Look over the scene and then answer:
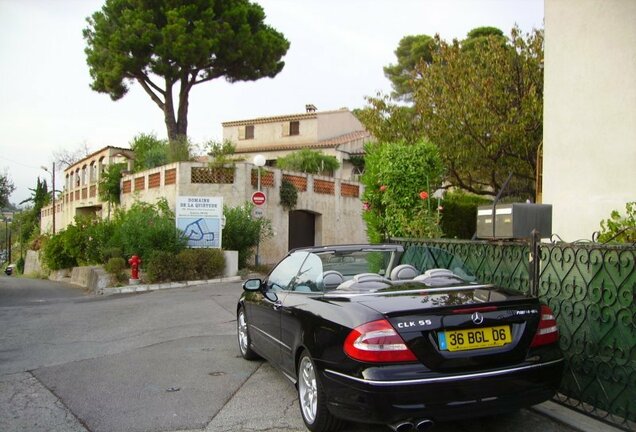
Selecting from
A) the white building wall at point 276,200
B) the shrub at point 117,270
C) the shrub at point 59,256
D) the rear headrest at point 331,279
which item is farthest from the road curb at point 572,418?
the shrub at point 59,256

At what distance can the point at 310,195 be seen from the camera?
24250 millimetres

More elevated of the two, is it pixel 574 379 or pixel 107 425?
pixel 574 379

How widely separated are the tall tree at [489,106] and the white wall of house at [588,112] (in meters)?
7.67

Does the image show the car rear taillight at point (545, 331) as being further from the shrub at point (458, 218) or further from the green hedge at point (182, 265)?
the shrub at point (458, 218)

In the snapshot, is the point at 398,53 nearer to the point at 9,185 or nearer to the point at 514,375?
the point at 9,185

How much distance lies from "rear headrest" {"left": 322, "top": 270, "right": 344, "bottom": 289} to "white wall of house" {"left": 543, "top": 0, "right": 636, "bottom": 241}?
213 inches

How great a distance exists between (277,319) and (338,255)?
0.81 meters

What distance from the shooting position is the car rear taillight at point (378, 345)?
349 cm

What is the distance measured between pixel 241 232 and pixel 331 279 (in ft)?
49.3

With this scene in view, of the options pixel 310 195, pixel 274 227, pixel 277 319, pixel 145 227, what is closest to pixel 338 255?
pixel 277 319

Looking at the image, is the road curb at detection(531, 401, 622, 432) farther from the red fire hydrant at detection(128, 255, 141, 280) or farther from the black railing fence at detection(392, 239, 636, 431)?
the red fire hydrant at detection(128, 255, 141, 280)

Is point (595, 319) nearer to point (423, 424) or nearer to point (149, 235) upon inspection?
point (423, 424)

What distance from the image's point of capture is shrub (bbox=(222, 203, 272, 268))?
19.4 metres

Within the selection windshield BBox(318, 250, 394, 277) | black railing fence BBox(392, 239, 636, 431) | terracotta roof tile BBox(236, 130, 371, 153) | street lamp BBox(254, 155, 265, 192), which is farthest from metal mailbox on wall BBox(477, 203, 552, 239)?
terracotta roof tile BBox(236, 130, 371, 153)
